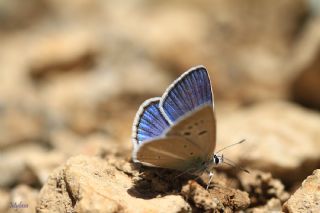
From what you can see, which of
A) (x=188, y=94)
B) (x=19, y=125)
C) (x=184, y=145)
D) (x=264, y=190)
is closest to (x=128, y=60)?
(x=19, y=125)

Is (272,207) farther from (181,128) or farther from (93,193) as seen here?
(93,193)

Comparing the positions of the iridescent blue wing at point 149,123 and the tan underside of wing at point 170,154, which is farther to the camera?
the iridescent blue wing at point 149,123

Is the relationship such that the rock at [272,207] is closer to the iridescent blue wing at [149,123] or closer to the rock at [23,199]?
the iridescent blue wing at [149,123]

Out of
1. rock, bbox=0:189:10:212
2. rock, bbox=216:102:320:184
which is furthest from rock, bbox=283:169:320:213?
rock, bbox=0:189:10:212

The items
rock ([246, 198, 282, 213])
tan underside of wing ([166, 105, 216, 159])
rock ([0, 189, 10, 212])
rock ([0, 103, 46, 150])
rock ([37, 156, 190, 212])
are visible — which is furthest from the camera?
rock ([0, 103, 46, 150])

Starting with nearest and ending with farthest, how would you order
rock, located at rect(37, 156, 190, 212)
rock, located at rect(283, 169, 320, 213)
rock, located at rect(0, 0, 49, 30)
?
1. rock, located at rect(37, 156, 190, 212)
2. rock, located at rect(283, 169, 320, 213)
3. rock, located at rect(0, 0, 49, 30)

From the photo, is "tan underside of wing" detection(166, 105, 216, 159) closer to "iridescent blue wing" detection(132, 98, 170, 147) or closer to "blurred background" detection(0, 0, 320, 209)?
"iridescent blue wing" detection(132, 98, 170, 147)

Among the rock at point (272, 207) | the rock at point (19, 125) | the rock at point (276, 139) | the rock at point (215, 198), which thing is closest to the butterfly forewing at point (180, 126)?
the rock at point (215, 198)

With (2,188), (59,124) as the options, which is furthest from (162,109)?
(59,124)
